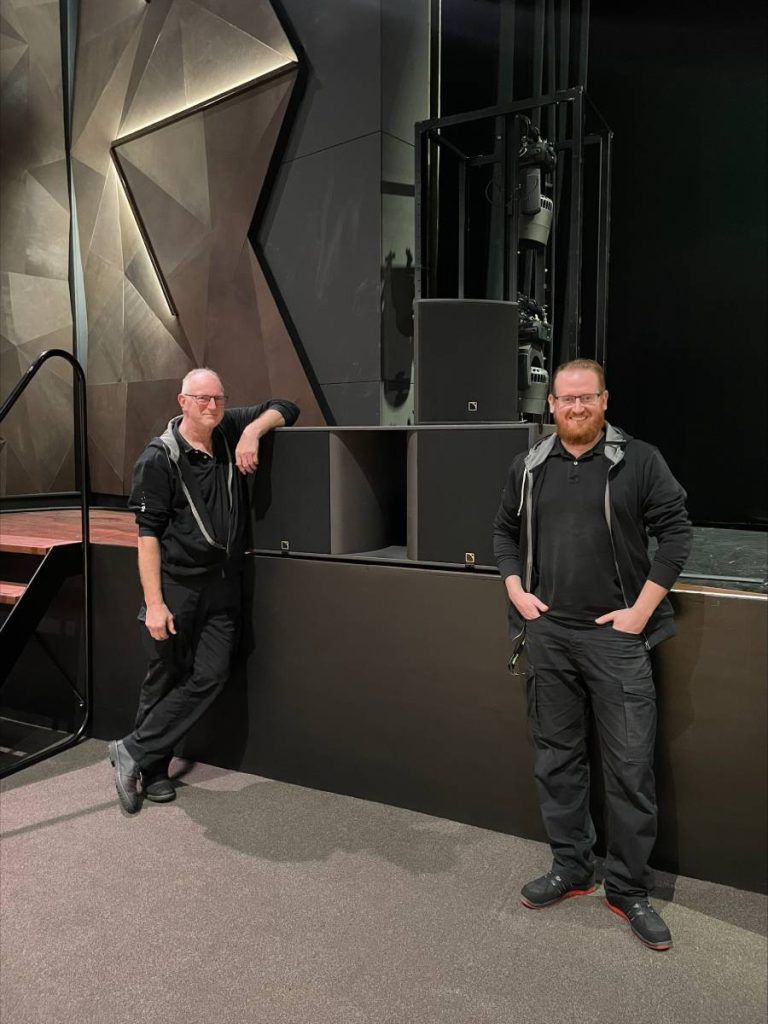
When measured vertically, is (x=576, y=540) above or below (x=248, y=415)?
below

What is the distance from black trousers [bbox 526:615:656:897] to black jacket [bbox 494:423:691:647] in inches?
4.7

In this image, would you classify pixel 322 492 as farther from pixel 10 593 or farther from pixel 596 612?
pixel 10 593

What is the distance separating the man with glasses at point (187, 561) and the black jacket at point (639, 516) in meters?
1.02

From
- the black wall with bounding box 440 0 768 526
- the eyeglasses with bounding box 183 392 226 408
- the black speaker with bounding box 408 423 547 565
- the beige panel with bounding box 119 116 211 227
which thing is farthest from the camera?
the beige panel with bounding box 119 116 211 227

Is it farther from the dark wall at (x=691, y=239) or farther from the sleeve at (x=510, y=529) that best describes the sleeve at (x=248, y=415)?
the dark wall at (x=691, y=239)

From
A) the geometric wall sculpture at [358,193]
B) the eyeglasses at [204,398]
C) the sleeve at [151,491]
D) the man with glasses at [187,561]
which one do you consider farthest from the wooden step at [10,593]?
the geometric wall sculpture at [358,193]

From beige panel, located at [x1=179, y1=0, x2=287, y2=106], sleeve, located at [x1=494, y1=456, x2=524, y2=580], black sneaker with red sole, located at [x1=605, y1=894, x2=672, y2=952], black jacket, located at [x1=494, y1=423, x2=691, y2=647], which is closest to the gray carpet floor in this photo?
black sneaker with red sole, located at [x1=605, y1=894, x2=672, y2=952]

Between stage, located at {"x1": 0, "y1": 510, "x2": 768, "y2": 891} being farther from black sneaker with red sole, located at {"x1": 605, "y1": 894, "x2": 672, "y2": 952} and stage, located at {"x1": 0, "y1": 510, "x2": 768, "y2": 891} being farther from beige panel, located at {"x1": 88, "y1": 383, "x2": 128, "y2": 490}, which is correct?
beige panel, located at {"x1": 88, "y1": 383, "x2": 128, "y2": 490}

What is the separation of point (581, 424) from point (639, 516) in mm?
262

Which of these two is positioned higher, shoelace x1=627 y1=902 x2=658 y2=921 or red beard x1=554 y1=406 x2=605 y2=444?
red beard x1=554 y1=406 x2=605 y2=444

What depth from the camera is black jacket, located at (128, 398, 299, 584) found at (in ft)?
7.76

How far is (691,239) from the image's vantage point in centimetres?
472

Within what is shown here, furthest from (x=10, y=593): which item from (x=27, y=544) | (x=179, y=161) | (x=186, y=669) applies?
(x=179, y=161)

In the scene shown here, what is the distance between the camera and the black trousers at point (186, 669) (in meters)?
2.49
